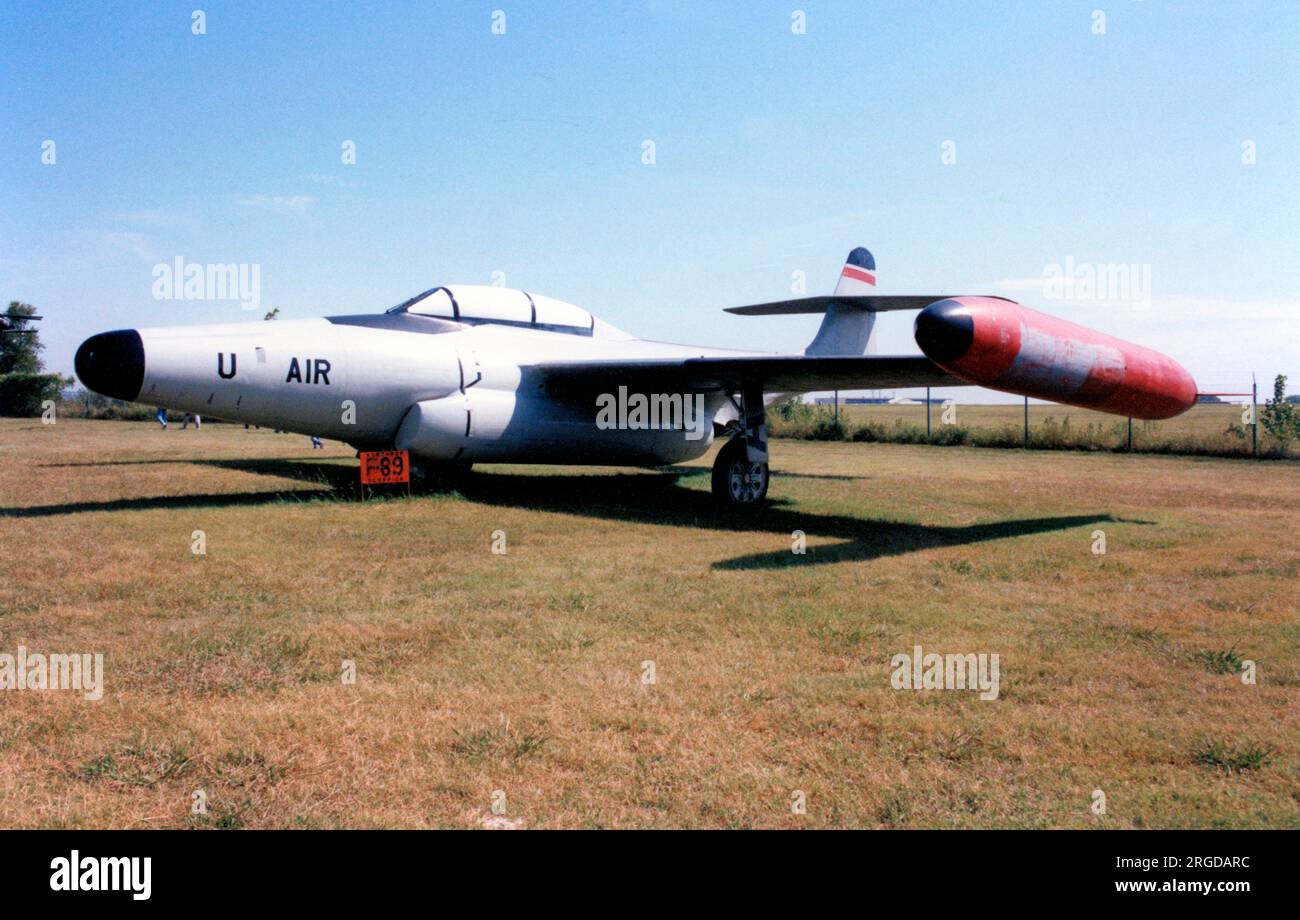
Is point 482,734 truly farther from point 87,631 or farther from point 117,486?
point 117,486

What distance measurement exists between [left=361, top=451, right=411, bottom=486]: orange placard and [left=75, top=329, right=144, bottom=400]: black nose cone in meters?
3.01

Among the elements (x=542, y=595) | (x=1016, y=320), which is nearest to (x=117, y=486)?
(x=542, y=595)

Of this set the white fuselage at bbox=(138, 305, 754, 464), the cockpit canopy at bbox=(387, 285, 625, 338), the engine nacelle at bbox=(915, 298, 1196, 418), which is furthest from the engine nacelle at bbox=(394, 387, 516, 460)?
the engine nacelle at bbox=(915, 298, 1196, 418)

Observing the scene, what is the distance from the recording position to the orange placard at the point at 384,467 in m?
11.9

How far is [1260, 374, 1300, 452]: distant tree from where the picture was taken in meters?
23.6

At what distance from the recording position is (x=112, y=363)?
9.45 metres

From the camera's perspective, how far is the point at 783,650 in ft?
17.8

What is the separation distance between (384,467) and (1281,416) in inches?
952

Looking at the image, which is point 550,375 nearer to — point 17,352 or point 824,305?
point 824,305

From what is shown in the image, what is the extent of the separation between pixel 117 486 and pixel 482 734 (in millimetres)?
12856

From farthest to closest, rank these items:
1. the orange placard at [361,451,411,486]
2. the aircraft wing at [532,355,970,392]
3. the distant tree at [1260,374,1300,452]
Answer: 1. the distant tree at [1260,374,1300,452]
2. the orange placard at [361,451,411,486]
3. the aircraft wing at [532,355,970,392]

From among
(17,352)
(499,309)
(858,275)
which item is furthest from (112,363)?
(17,352)

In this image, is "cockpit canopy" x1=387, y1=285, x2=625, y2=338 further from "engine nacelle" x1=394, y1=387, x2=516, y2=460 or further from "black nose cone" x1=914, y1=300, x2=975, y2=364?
"black nose cone" x1=914, y1=300, x2=975, y2=364

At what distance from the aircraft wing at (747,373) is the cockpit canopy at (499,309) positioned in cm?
118
